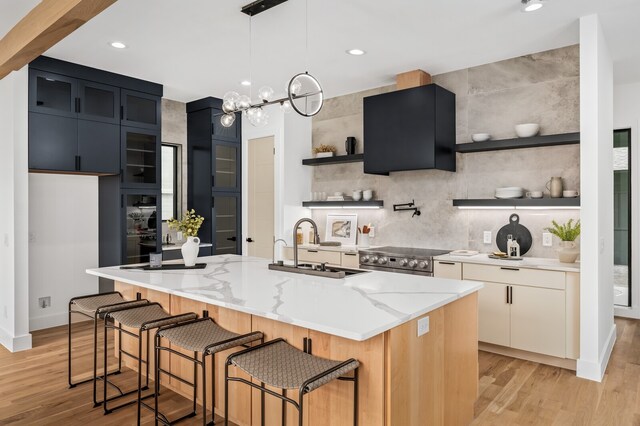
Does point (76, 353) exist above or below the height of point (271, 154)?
below

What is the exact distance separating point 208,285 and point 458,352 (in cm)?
158

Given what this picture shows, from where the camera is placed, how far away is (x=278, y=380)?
5.97 ft

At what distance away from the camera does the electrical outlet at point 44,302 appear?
15.8 ft

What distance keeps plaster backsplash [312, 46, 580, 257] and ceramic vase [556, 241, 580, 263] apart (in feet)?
1.14

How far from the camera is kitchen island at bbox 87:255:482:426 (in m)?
1.96

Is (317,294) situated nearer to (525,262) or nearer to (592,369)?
(525,262)

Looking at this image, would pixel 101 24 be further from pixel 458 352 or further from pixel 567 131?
pixel 567 131

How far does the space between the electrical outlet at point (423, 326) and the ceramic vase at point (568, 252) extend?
7.55 ft

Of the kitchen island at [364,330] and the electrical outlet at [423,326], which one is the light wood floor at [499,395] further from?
the electrical outlet at [423,326]

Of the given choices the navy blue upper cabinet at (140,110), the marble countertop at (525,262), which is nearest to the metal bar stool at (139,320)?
the marble countertop at (525,262)

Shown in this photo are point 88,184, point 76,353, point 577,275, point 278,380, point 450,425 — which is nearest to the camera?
point 278,380

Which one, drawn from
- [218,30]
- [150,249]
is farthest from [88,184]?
[218,30]

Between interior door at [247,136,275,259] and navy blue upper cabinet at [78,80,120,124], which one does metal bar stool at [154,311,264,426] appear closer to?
navy blue upper cabinet at [78,80,120,124]

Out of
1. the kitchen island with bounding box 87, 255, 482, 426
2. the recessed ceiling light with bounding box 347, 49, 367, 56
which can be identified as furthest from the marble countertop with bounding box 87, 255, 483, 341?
→ the recessed ceiling light with bounding box 347, 49, 367, 56
